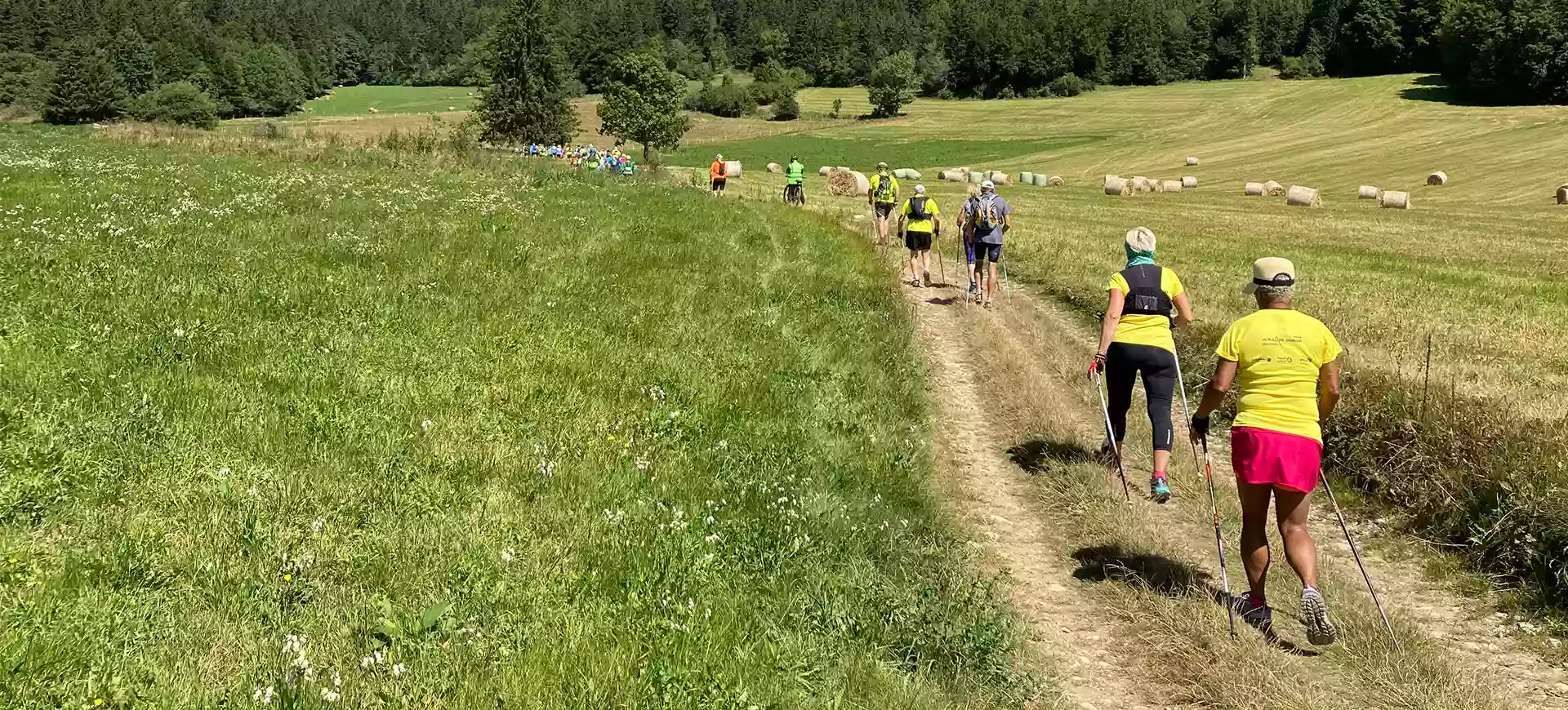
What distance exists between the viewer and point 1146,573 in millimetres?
6758

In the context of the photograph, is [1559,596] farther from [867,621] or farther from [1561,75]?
[1561,75]

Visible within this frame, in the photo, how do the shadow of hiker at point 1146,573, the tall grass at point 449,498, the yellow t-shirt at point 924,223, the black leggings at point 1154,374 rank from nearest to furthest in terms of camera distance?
the tall grass at point 449,498 < the shadow of hiker at point 1146,573 < the black leggings at point 1154,374 < the yellow t-shirt at point 924,223

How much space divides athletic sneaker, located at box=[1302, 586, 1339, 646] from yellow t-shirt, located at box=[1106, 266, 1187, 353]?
3171 mm

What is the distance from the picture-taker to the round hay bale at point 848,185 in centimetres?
4491

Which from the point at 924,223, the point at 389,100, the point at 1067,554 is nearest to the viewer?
the point at 1067,554

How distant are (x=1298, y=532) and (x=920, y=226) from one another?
12584 millimetres

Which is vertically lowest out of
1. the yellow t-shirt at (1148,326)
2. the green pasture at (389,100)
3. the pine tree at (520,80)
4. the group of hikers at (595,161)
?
the yellow t-shirt at (1148,326)

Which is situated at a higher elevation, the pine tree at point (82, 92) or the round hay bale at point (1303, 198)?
the pine tree at point (82, 92)

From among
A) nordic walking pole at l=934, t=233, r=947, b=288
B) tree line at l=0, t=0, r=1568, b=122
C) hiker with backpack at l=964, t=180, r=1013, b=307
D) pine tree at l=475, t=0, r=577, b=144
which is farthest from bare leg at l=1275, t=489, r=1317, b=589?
tree line at l=0, t=0, r=1568, b=122

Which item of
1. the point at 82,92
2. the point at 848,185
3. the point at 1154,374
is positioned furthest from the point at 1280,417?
the point at 82,92

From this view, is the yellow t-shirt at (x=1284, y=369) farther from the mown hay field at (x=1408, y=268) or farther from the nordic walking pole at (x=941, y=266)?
Result: the nordic walking pole at (x=941, y=266)

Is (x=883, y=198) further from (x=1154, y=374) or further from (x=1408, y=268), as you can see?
(x=1154, y=374)

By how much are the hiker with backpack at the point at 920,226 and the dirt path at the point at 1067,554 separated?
496cm

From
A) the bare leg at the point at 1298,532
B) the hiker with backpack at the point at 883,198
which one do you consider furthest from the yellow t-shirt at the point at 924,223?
the bare leg at the point at 1298,532
